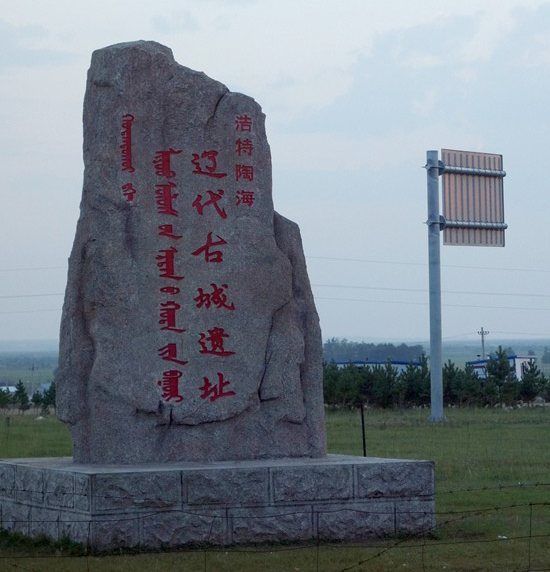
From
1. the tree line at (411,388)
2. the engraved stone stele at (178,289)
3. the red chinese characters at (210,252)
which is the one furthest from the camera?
the tree line at (411,388)

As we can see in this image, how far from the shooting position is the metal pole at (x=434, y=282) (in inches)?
968

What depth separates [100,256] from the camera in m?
10.8

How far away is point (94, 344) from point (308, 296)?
84.2 inches

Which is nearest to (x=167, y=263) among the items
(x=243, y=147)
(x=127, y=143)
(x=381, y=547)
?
(x=127, y=143)

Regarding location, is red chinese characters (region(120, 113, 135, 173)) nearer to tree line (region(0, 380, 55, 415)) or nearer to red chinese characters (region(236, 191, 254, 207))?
red chinese characters (region(236, 191, 254, 207))

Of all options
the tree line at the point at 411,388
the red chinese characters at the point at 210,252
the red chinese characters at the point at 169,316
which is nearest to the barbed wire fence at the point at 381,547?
the red chinese characters at the point at 169,316

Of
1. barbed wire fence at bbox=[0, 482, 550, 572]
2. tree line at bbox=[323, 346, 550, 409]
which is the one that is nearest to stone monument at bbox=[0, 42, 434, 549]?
barbed wire fence at bbox=[0, 482, 550, 572]

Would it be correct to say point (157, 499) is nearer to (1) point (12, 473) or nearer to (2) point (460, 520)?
(1) point (12, 473)

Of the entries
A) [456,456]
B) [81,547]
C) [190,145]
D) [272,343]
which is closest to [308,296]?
[272,343]

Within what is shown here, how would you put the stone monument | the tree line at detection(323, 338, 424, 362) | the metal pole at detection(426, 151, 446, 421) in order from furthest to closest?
the tree line at detection(323, 338, 424, 362), the metal pole at detection(426, 151, 446, 421), the stone monument

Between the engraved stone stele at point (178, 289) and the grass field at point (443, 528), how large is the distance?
1390 mm

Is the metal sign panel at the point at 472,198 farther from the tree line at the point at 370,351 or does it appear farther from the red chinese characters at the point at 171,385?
the tree line at the point at 370,351

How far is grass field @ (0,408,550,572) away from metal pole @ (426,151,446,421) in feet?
11.8

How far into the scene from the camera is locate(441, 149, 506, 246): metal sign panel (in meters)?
25.8
